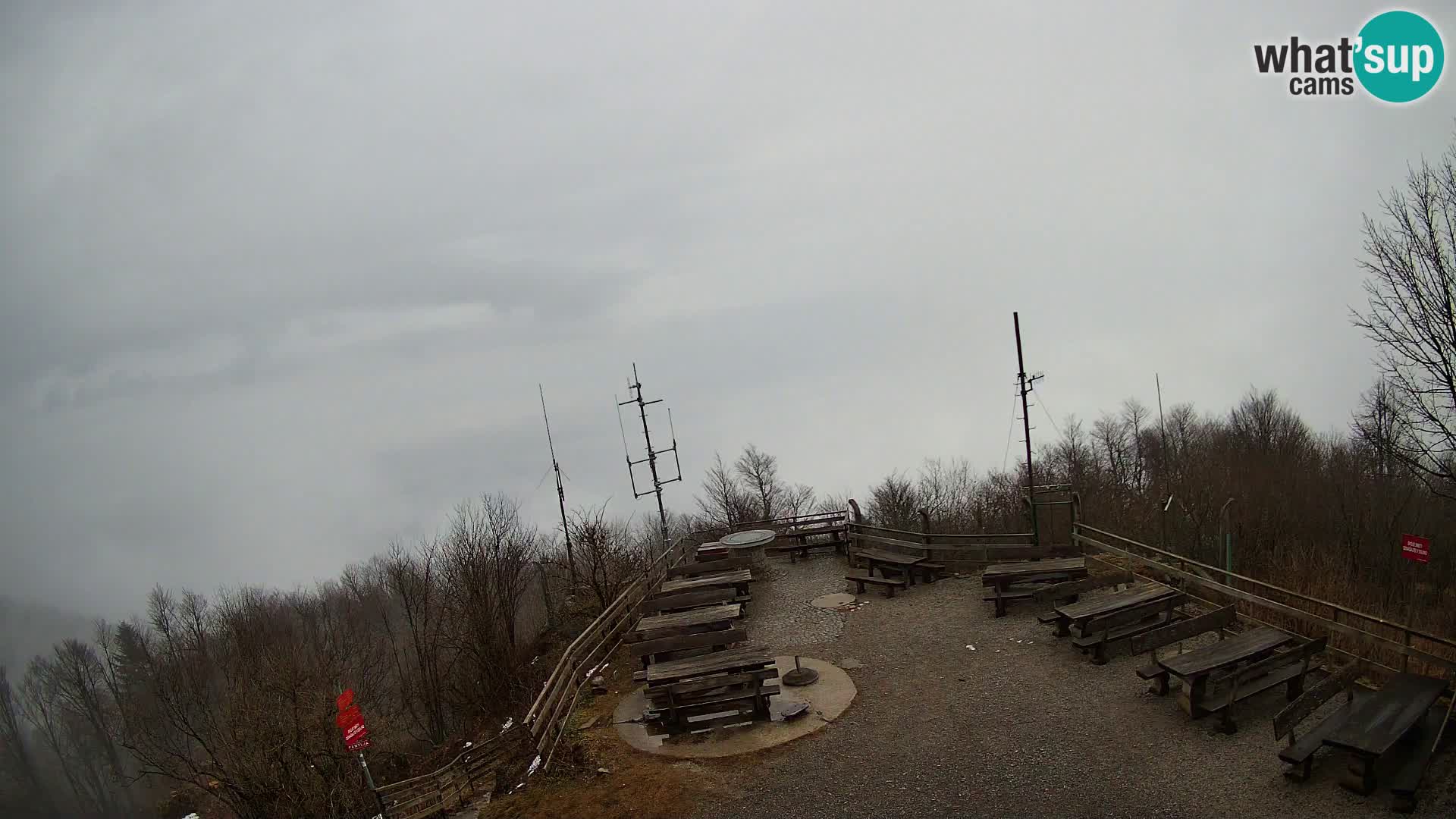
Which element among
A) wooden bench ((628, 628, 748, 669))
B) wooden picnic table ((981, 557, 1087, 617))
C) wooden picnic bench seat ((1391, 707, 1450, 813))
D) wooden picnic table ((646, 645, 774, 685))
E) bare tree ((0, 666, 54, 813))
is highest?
wooden picnic table ((646, 645, 774, 685))

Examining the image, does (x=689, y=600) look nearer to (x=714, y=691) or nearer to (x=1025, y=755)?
(x=714, y=691)

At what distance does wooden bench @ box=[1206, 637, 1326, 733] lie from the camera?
29.6 feet

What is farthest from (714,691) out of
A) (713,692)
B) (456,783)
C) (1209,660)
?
(1209,660)

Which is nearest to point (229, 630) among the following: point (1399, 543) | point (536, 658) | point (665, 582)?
point (536, 658)

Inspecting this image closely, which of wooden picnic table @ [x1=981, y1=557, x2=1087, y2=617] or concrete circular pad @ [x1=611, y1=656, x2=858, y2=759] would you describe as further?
wooden picnic table @ [x1=981, y1=557, x2=1087, y2=617]

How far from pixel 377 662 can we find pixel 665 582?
30325mm

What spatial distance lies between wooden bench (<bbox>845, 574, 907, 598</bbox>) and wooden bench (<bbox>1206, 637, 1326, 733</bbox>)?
8.03 m

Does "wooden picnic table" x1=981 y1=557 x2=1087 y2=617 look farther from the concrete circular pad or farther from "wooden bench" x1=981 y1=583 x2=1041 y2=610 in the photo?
the concrete circular pad

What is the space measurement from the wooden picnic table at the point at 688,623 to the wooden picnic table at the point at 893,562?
5291 millimetres

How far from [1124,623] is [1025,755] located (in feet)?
14.7

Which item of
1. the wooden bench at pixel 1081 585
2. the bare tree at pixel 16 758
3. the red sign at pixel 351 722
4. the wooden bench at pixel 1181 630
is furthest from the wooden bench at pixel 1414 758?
the bare tree at pixel 16 758

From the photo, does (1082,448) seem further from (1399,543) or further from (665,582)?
(665,582)

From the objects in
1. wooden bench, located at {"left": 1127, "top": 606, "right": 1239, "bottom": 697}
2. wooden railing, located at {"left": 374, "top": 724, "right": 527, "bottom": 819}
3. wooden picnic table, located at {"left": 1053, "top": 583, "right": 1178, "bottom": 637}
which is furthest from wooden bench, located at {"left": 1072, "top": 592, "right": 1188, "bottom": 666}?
wooden railing, located at {"left": 374, "top": 724, "right": 527, "bottom": 819}

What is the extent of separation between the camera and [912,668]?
12469 millimetres
